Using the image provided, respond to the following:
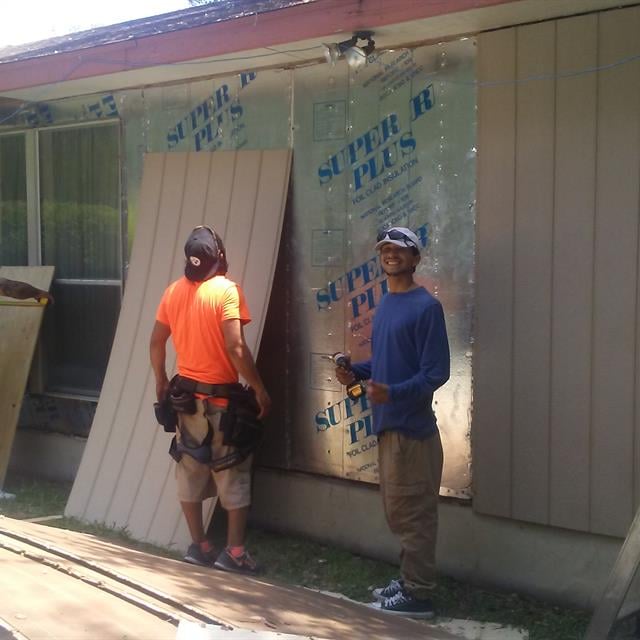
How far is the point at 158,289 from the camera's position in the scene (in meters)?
6.64

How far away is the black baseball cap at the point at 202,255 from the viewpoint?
5398 millimetres

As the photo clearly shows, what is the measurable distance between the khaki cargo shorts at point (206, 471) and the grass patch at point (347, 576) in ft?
1.73

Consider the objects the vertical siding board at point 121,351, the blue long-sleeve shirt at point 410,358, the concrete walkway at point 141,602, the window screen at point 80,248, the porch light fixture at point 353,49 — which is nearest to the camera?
the concrete walkway at point 141,602

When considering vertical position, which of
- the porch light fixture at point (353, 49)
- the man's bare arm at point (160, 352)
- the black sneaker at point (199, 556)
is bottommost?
the black sneaker at point (199, 556)

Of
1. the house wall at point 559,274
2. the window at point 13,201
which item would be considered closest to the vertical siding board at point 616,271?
the house wall at point 559,274

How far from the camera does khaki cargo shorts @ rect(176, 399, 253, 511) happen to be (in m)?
5.42

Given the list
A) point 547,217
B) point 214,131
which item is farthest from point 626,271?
point 214,131

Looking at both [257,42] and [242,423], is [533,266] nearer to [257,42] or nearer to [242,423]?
[242,423]

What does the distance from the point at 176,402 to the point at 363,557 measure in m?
1.45

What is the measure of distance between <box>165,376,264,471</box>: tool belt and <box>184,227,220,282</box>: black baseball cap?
57cm

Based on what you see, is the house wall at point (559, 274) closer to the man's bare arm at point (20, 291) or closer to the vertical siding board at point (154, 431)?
the vertical siding board at point (154, 431)

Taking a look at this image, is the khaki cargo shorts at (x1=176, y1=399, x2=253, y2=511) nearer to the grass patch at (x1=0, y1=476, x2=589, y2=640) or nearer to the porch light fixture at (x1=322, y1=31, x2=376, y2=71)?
the grass patch at (x1=0, y1=476, x2=589, y2=640)

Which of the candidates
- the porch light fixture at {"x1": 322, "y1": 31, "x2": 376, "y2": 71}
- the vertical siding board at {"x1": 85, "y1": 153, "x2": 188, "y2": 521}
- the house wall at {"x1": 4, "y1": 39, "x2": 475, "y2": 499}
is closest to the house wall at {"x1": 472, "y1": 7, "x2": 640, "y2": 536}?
the house wall at {"x1": 4, "y1": 39, "x2": 475, "y2": 499}

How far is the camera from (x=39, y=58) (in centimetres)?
671
